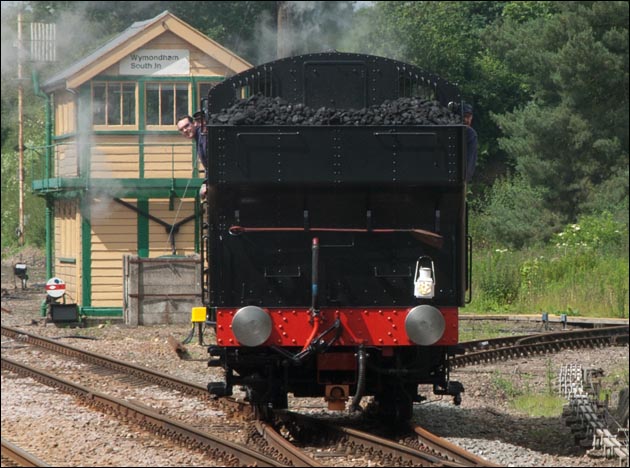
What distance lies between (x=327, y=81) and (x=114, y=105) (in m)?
13.0

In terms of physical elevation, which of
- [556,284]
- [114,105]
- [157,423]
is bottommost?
[157,423]

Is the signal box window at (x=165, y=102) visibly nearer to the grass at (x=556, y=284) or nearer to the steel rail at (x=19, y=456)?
the grass at (x=556, y=284)

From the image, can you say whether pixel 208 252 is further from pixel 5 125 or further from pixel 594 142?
pixel 5 125

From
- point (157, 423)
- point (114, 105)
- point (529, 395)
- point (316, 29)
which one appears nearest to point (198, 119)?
point (157, 423)

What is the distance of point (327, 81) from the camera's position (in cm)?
922

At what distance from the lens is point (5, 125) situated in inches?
1966

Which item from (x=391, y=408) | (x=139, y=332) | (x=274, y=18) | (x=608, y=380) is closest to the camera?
(x=391, y=408)

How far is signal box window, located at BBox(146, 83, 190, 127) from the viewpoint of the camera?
2144 cm

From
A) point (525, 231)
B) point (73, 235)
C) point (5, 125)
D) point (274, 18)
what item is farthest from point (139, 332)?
point (5, 125)

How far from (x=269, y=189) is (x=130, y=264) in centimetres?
1132

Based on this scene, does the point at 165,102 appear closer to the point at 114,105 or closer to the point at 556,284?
the point at 114,105

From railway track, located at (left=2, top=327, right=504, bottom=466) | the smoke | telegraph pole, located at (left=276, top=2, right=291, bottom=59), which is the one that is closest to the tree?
the smoke

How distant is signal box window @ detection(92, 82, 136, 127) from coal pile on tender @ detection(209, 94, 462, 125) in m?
12.8

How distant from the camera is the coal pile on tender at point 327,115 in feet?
29.0
